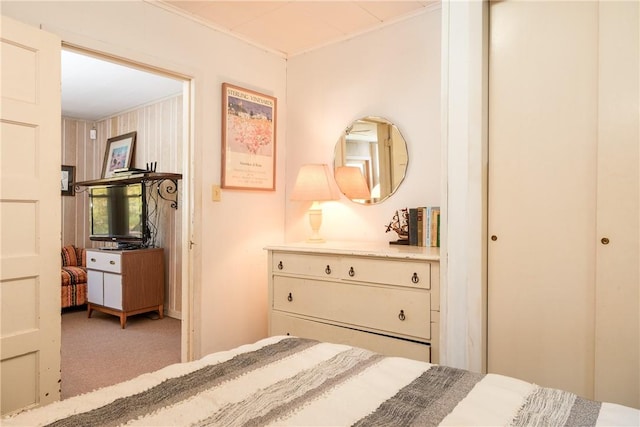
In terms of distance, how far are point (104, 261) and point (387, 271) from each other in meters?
3.36

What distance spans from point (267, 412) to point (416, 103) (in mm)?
2234

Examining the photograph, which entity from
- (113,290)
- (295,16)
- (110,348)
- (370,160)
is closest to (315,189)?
(370,160)

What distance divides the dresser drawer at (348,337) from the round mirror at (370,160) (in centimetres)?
92

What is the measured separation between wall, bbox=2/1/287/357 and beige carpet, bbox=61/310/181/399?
2.07ft

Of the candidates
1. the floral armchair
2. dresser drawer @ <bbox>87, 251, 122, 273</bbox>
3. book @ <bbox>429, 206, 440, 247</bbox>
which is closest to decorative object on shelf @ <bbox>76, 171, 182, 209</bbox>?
dresser drawer @ <bbox>87, 251, 122, 273</bbox>

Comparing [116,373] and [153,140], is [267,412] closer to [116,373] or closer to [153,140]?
[116,373]

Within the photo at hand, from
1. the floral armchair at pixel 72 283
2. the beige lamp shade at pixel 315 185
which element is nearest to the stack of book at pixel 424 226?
the beige lamp shade at pixel 315 185

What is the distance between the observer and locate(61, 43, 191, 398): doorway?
392 cm

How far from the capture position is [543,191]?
183 cm

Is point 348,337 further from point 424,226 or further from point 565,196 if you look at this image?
point 565,196

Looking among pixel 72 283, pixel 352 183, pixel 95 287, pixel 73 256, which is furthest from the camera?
pixel 73 256

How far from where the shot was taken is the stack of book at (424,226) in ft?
8.04

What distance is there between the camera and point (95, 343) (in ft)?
11.7

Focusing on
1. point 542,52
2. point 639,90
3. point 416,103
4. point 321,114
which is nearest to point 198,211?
point 321,114
